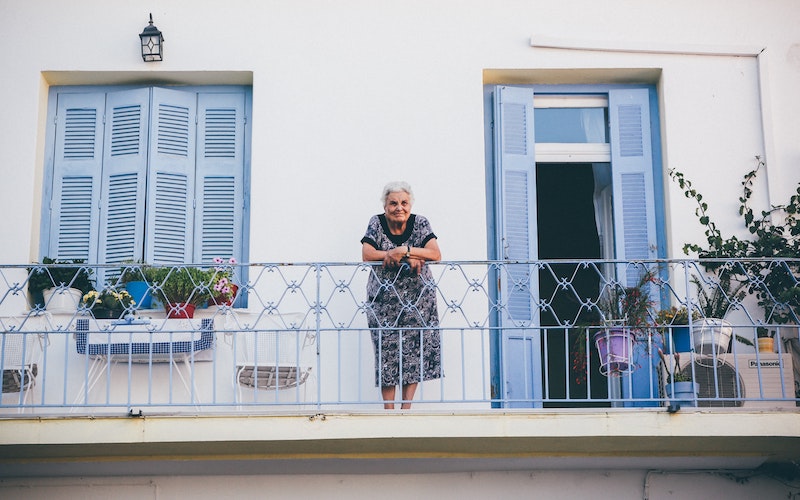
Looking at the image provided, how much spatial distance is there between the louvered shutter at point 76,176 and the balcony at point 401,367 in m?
0.34

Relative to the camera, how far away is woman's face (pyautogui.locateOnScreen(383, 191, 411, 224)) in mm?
8711

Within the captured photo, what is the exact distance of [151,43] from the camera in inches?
385

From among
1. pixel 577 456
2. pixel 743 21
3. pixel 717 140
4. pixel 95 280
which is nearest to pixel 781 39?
pixel 743 21

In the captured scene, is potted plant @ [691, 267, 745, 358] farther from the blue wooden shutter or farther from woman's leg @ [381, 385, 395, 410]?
the blue wooden shutter

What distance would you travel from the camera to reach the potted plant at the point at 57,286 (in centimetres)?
933

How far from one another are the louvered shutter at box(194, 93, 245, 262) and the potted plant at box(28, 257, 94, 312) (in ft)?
2.89

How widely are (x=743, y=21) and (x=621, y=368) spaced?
3.08 meters

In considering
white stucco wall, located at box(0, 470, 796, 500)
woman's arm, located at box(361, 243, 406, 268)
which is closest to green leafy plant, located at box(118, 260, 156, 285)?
white stucco wall, located at box(0, 470, 796, 500)

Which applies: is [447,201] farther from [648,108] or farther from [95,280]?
[95,280]

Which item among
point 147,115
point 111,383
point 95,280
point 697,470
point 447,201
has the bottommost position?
point 697,470

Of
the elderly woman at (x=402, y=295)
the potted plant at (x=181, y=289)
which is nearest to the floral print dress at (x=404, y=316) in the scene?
the elderly woman at (x=402, y=295)

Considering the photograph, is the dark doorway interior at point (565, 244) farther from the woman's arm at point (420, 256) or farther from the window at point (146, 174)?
the window at point (146, 174)

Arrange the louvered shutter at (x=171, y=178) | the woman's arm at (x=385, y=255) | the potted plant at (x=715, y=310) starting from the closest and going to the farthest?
the woman's arm at (x=385, y=255)
the potted plant at (x=715, y=310)
the louvered shutter at (x=171, y=178)

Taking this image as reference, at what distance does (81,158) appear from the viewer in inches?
392
